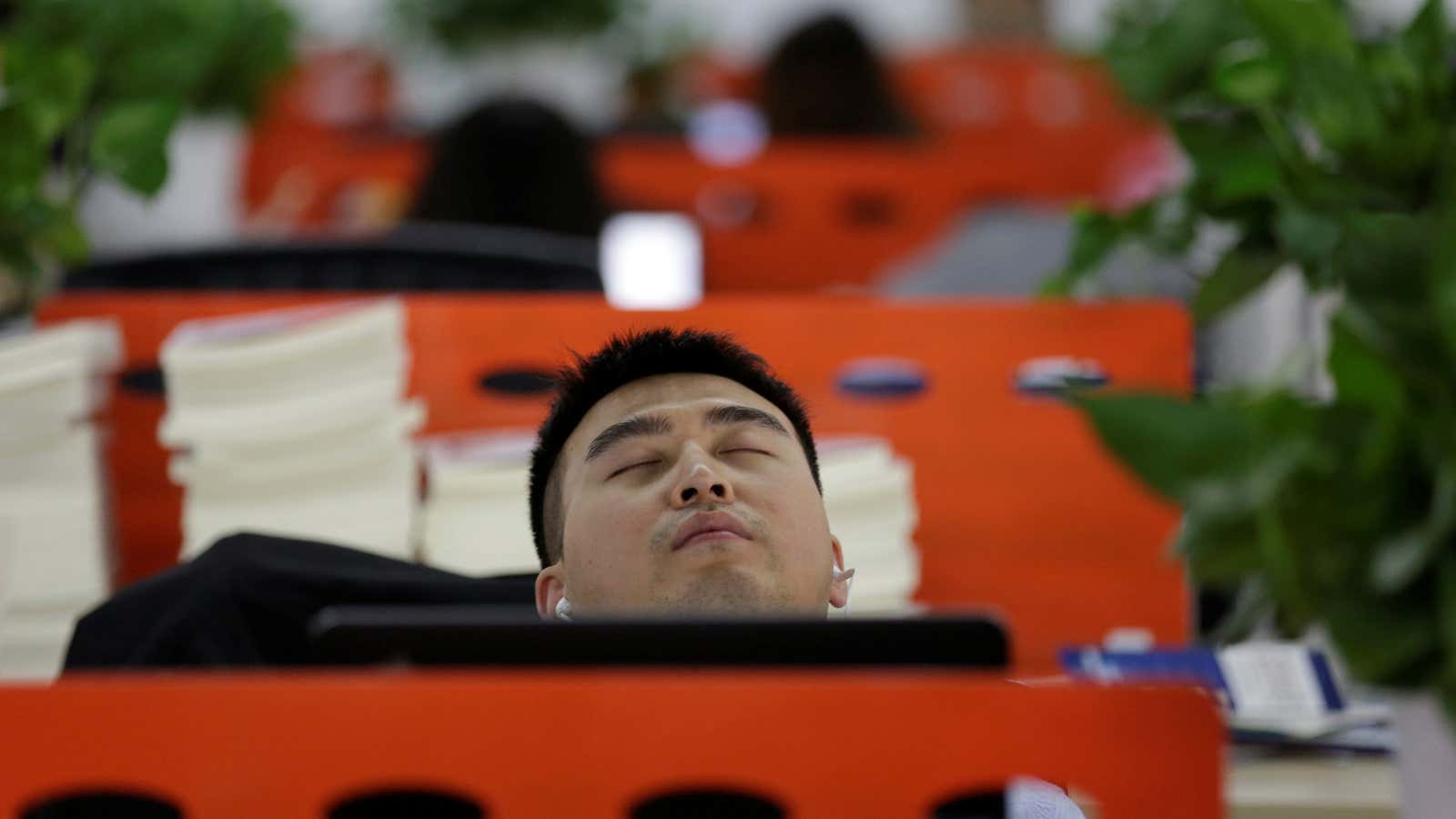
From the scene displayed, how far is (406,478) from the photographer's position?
1.84 m

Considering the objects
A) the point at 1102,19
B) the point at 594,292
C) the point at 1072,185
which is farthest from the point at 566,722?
the point at 1072,185

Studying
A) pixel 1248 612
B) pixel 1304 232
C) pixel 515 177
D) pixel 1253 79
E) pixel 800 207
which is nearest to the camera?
pixel 1248 612

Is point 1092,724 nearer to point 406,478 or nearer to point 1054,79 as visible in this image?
point 406,478

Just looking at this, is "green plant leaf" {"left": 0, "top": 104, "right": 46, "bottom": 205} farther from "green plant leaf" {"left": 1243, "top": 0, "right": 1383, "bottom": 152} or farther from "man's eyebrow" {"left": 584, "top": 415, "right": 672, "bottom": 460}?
"green plant leaf" {"left": 1243, "top": 0, "right": 1383, "bottom": 152}

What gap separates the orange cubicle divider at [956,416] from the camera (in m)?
1.97

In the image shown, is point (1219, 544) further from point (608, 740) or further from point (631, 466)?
point (631, 466)

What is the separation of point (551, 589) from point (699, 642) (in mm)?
582

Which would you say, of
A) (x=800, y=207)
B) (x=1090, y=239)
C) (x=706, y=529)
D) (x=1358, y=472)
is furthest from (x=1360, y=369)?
(x=800, y=207)

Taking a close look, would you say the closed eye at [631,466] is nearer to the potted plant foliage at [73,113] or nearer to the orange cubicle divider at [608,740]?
the orange cubicle divider at [608,740]

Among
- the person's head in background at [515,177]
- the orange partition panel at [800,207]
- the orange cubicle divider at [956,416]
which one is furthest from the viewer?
the orange partition panel at [800,207]

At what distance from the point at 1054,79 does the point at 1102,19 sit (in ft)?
12.2

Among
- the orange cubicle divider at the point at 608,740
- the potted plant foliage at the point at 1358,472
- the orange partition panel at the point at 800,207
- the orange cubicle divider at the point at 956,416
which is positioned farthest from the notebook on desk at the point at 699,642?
the orange partition panel at the point at 800,207

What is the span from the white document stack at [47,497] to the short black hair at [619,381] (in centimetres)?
45

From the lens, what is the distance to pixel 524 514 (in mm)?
1792
